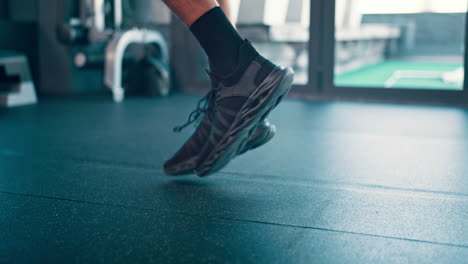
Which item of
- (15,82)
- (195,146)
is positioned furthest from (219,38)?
(15,82)

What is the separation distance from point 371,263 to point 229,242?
223 mm

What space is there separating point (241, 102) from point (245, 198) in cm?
20

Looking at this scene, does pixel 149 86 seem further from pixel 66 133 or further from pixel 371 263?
pixel 371 263

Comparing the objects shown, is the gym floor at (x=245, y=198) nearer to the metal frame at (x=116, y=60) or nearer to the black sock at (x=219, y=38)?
the black sock at (x=219, y=38)

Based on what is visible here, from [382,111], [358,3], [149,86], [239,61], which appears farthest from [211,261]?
[358,3]

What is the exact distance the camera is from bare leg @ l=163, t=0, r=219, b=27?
1.10 metres

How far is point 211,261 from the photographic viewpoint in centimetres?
77

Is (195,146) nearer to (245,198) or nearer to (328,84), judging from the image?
(245,198)

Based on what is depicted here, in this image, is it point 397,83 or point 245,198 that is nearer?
point 245,198

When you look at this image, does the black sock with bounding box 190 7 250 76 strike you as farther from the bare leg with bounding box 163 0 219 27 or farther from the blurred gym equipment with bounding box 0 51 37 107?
the blurred gym equipment with bounding box 0 51 37 107

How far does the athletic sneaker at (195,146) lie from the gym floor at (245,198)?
0.15ft

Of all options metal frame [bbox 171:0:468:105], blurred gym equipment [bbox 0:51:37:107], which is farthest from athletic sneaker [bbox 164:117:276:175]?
blurred gym equipment [bbox 0:51:37:107]

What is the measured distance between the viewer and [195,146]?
117 centimetres

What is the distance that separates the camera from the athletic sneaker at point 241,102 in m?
1.08
